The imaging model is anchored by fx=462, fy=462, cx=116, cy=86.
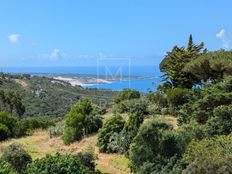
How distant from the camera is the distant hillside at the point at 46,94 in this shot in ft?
188

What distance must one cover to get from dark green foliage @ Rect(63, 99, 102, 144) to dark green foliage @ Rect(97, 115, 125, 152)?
2533 millimetres

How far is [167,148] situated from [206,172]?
390 cm

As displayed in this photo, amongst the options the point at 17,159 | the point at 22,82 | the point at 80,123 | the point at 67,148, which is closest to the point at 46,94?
the point at 22,82

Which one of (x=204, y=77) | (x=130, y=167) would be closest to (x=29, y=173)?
(x=130, y=167)

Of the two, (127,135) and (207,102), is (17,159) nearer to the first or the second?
(127,135)

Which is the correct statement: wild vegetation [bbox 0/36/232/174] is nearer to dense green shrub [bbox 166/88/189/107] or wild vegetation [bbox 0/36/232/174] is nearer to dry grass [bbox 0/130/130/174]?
dense green shrub [bbox 166/88/189/107]

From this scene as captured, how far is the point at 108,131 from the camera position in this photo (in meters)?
21.3

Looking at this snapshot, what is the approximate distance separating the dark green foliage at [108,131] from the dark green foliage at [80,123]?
2.53 m

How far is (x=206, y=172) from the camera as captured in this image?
39.1ft

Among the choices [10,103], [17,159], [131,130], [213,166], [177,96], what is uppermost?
[177,96]

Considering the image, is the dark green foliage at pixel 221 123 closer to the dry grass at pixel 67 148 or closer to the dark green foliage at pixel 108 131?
the dry grass at pixel 67 148

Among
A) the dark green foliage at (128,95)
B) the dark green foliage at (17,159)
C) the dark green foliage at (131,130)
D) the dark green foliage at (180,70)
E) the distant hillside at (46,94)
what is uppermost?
the dark green foliage at (180,70)

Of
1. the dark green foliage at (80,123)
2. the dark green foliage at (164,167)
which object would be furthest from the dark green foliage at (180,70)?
the dark green foliage at (164,167)

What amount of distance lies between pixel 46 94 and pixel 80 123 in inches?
1683
